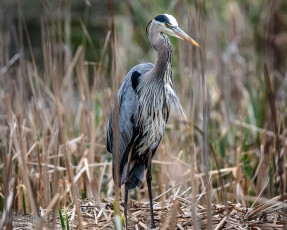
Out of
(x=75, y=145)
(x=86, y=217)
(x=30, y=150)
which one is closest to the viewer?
(x=86, y=217)

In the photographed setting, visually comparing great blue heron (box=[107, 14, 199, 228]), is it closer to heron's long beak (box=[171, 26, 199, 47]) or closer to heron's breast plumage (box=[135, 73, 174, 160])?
heron's breast plumage (box=[135, 73, 174, 160])

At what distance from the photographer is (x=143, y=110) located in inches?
141

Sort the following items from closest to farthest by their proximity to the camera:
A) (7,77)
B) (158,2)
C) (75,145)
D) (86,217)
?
(86,217)
(7,77)
(75,145)
(158,2)

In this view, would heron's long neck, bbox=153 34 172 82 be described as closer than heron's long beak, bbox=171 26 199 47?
No

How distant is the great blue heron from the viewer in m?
3.50

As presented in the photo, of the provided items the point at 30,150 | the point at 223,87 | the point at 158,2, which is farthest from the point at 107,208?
the point at 158,2

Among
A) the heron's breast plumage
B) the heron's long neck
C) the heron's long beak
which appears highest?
the heron's long beak

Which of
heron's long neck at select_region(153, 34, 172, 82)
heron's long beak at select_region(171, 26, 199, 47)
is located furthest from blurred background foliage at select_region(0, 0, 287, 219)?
heron's long neck at select_region(153, 34, 172, 82)

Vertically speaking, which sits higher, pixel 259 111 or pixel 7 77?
pixel 7 77

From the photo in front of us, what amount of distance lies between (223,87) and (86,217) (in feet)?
7.00

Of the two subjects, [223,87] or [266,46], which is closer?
[266,46]

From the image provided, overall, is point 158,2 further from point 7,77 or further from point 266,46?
point 266,46

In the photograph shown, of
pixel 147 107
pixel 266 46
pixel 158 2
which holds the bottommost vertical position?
pixel 147 107

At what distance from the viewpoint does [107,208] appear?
11.2ft
